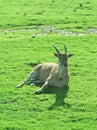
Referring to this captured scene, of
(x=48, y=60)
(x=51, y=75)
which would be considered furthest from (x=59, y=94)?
(x=48, y=60)

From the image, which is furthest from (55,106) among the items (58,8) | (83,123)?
(58,8)

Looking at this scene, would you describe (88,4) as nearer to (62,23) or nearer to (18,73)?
(62,23)

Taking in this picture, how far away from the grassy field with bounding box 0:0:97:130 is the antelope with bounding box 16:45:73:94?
0.28 metres

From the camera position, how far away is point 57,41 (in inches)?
1001

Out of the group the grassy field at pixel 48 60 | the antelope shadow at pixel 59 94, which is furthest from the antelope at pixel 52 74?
the grassy field at pixel 48 60

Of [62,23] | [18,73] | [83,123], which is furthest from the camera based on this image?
[62,23]

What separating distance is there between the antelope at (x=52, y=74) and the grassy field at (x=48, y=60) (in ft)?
0.92

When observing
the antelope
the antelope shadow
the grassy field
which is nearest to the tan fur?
the antelope

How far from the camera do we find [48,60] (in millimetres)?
21219

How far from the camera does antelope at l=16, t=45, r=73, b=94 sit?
16422mm

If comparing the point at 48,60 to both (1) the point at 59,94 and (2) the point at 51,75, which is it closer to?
(2) the point at 51,75

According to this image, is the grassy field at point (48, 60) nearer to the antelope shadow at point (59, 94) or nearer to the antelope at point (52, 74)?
the antelope shadow at point (59, 94)

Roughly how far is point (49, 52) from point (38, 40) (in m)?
2.84

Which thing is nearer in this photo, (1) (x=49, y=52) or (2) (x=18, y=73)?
(2) (x=18, y=73)
